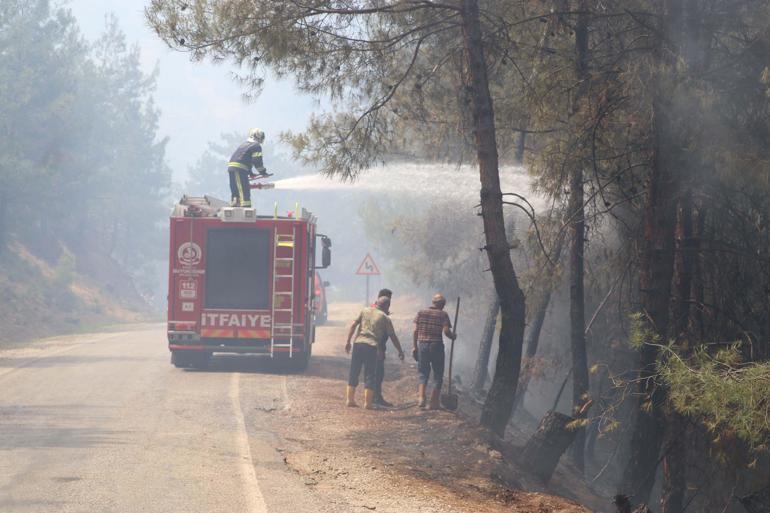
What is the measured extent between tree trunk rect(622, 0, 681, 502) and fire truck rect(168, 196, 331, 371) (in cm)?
652

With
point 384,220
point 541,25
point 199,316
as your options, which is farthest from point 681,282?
point 384,220

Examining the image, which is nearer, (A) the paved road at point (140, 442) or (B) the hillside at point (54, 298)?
(A) the paved road at point (140, 442)

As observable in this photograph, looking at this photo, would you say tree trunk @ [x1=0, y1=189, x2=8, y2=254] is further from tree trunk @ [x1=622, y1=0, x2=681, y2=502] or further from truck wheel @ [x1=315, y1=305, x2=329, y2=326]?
tree trunk @ [x1=622, y1=0, x2=681, y2=502]

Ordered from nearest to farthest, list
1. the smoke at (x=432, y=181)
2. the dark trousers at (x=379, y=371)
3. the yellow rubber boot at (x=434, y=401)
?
1. the yellow rubber boot at (x=434, y=401)
2. the dark trousers at (x=379, y=371)
3. the smoke at (x=432, y=181)

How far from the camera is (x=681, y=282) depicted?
12.5 meters

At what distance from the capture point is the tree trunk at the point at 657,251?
11336 mm

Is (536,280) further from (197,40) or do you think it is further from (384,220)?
(384,220)

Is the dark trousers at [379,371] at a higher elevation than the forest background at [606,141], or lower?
lower

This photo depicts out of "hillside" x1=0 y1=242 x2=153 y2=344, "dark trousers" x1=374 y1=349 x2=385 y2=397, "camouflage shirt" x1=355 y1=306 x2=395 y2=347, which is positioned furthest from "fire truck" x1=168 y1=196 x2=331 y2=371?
"hillside" x1=0 y1=242 x2=153 y2=344

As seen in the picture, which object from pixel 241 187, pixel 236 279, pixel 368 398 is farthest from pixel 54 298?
pixel 368 398

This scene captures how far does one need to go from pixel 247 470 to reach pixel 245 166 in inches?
357

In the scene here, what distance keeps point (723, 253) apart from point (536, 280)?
3.78m

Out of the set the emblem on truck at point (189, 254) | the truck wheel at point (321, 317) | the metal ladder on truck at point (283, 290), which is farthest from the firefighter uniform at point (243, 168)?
the truck wheel at point (321, 317)

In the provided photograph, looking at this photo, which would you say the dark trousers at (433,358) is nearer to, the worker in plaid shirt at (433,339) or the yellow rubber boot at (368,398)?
the worker in plaid shirt at (433,339)
